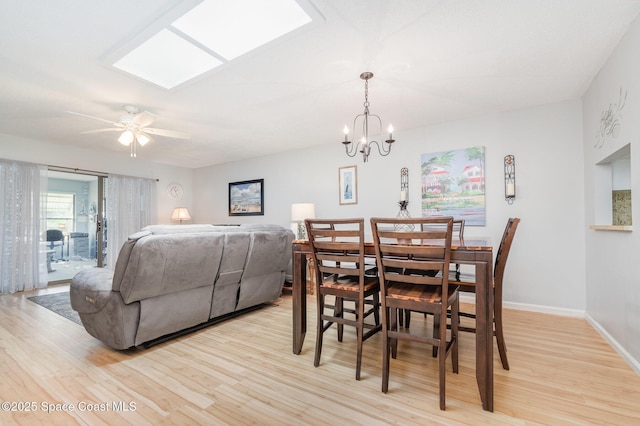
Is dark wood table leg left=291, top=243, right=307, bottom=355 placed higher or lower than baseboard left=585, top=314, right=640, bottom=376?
higher

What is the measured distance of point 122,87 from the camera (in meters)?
2.79

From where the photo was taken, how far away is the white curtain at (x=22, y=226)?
4.23m

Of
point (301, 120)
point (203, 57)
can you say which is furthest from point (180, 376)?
point (301, 120)

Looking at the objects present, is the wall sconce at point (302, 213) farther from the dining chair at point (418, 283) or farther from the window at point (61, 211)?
the window at point (61, 211)

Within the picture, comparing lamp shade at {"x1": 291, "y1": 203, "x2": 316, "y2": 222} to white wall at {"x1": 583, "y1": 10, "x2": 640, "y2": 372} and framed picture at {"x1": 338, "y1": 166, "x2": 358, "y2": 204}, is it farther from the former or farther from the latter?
white wall at {"x1": 583, "y1": 10, "x2": 640, "y2": 372}

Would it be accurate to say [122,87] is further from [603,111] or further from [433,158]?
[603,111]

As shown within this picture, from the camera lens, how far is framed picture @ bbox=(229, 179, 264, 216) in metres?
5.79

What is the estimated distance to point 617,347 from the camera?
2236mm

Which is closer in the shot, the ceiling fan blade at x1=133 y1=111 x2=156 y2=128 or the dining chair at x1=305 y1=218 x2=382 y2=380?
the dining chair at x1=305 y1=218 x2=382 y2=380

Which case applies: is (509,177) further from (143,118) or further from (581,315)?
(143,118)

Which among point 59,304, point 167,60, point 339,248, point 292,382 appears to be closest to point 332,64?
point 167,60

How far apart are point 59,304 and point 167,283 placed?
2.40m

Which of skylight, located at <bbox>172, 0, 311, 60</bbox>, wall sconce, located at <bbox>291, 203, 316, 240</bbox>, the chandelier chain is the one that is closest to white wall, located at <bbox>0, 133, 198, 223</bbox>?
wall sconce, located at <bbox>291, 203, 316, 240</bbox>

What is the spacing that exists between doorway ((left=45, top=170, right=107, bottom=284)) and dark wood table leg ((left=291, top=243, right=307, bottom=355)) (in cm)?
479
